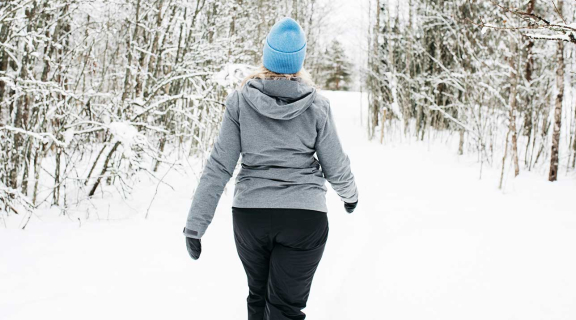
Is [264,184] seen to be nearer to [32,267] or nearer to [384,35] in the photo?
[32,267]

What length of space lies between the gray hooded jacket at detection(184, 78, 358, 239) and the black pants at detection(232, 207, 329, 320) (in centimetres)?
5

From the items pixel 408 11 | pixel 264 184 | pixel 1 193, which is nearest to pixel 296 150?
pixel 264 184

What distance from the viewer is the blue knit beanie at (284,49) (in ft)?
5.71

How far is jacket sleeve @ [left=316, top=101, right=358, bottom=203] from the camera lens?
1.79 meters

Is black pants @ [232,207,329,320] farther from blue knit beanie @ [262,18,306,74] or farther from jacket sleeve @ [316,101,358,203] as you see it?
blue knit beanie @ [262,18,306,74]

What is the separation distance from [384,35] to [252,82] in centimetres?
1292

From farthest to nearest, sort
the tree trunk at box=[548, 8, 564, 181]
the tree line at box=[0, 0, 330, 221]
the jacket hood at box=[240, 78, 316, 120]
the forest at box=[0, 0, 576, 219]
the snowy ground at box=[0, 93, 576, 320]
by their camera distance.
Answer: the tree trunk at box=[548, 8, 564, 181]
the forest at box=[0, 0, 576, 219]
the tree line at box=[0, 0, 330, 221]
the snowy ground at box=[0, 93, 576, 320]
the jacket hood at box=[240, 78, 316, 120]

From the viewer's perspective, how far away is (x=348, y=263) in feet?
11.9

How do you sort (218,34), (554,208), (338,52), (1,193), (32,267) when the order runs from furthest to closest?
(338,52)
(218,34)
(554,208)
(1,193)
(32,267)

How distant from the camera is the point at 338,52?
38.0 metres

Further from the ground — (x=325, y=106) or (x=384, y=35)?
(x=384, y=35)

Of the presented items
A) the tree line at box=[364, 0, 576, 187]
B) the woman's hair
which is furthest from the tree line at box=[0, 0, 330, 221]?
the tree line at box=[364, 0, 576, 187]

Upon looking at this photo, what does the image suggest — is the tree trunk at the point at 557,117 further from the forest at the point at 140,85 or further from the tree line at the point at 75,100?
the tree line at the point at 75,100

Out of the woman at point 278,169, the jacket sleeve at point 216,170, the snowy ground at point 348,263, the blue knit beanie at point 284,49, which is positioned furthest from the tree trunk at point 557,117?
the jacket sleeve at point 216,170
